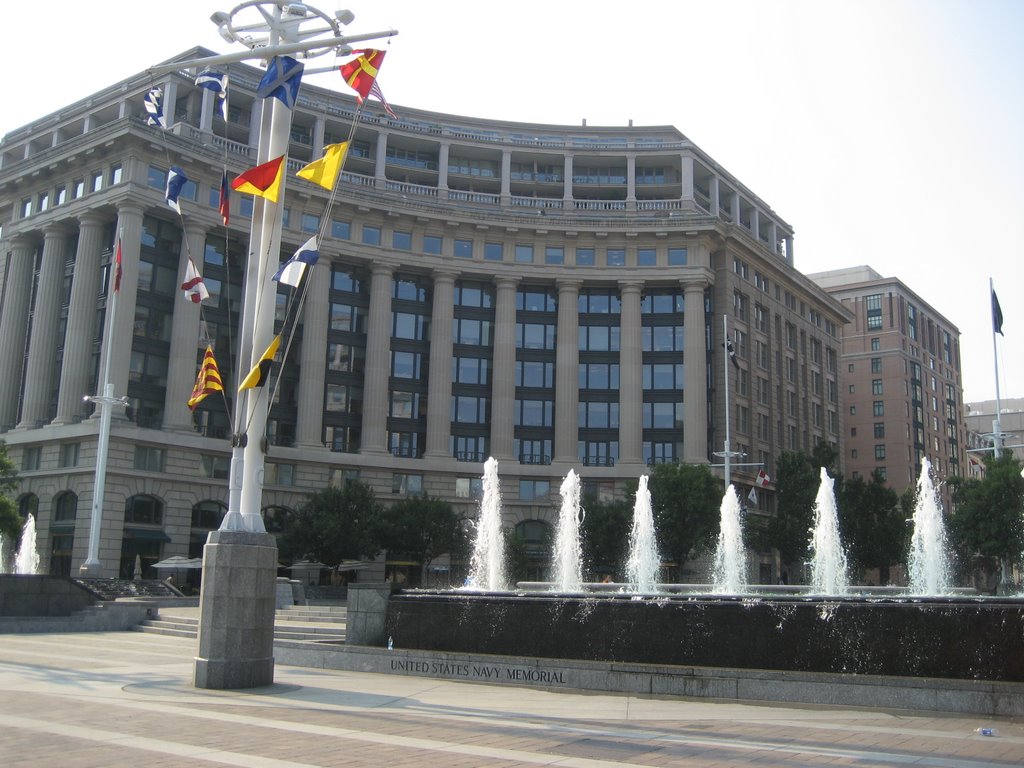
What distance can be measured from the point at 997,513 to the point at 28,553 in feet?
189

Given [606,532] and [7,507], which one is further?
[606,532]

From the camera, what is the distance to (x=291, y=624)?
2730 centimetres

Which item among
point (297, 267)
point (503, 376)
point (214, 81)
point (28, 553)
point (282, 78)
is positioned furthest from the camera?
point (503, 376)

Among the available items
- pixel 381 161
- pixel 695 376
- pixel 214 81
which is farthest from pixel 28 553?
pixel 695 376

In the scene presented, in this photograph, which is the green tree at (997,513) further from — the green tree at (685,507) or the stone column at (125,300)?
the stone column at (125,300)

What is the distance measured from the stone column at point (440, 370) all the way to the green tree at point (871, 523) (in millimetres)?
29095

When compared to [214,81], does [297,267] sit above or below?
below

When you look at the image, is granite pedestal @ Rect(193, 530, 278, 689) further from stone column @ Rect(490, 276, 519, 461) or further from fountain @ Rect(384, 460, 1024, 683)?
stone column @ Rect(490, 276, 519, 461)

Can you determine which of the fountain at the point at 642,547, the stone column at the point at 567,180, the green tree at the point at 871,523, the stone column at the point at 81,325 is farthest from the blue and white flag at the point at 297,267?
the stone column at the point at 567,180

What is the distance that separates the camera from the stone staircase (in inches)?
954

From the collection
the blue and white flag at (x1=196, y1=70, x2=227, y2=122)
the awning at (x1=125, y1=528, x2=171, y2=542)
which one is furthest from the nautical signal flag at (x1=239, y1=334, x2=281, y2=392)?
the awning at (x1=125, y1=528, x2=171, y2=542)

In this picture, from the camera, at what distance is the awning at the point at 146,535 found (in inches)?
2221

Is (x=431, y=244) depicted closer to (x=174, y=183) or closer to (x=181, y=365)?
(x=181, y=365)

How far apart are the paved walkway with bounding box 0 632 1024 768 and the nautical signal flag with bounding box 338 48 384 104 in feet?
36.2
